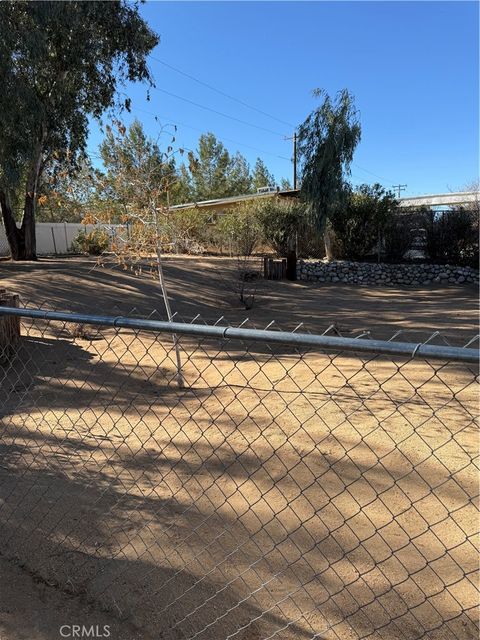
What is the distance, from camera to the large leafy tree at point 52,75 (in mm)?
12312

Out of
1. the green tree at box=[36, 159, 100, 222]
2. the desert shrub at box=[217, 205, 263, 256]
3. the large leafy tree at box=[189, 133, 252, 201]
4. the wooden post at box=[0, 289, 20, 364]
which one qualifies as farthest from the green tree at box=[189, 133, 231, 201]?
the wooden post at box=[0, 289, 20, 364]

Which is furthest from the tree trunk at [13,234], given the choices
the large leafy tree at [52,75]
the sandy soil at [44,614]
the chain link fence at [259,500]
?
the sandy soil at [44,614]

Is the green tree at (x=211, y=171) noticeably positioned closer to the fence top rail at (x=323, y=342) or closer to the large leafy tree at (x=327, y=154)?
the large leafy tree at (x=327, y=154)

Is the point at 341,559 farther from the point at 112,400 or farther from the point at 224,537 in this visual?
the point at 112,400

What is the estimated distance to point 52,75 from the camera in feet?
47.9

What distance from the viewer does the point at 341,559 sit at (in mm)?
2635

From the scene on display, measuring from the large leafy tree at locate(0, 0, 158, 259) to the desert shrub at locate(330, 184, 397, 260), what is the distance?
9.72 m

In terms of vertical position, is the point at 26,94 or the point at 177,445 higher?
the point at 26,94

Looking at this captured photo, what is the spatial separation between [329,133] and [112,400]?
18037mm

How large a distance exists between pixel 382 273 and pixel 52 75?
45.4ft

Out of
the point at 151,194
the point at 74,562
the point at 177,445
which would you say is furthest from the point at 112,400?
the point at 74,562

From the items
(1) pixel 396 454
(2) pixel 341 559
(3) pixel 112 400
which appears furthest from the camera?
Result: (3) pixel 112 400

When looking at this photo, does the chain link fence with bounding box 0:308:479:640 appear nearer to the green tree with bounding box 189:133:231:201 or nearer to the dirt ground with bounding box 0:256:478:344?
the dirt ground with bounding box 0:256:478:344

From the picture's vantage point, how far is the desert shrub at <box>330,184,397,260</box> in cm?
2106
